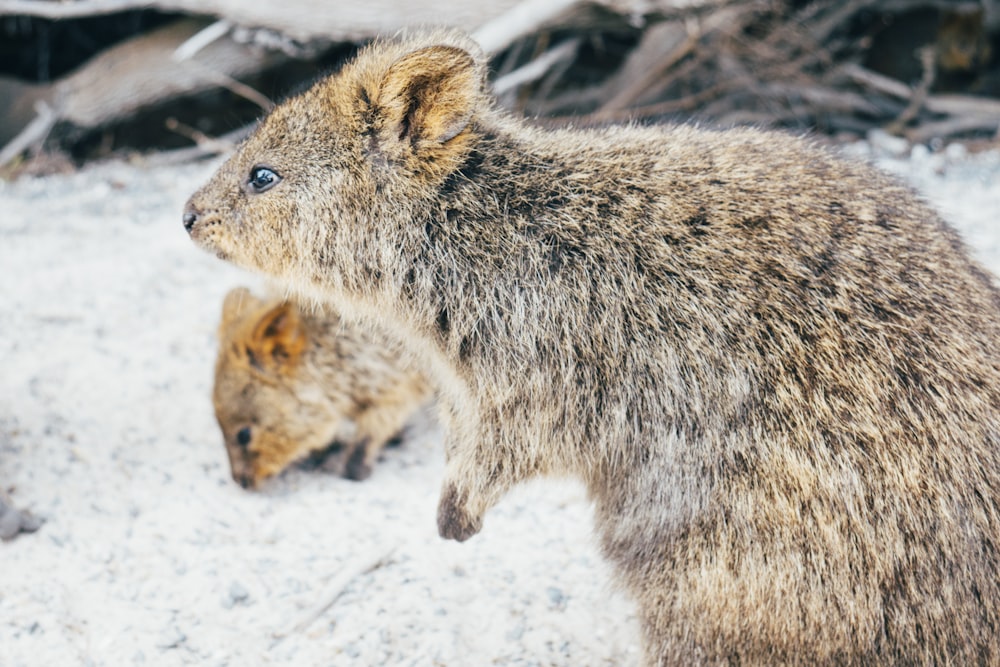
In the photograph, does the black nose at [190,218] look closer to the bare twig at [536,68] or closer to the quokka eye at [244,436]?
the quokka eye at [244,436]

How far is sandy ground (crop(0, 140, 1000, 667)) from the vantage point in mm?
3568

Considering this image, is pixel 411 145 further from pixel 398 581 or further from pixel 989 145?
pixel 989 145

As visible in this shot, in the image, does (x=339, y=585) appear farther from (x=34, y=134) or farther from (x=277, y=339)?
(x=34, y=134)

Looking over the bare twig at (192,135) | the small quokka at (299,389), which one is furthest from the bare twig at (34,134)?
the small quokka at (299,389)

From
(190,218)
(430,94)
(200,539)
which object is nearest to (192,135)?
(200,539)

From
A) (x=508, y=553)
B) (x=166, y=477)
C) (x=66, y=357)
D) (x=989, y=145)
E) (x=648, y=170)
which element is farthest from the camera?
(x=989, y=145)

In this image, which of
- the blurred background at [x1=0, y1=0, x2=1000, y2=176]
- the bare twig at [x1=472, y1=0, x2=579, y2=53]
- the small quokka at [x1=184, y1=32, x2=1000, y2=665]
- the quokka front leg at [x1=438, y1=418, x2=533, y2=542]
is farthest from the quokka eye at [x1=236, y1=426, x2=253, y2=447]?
the bare twig at [x1=472, y1=0, x2=579, y2=53]

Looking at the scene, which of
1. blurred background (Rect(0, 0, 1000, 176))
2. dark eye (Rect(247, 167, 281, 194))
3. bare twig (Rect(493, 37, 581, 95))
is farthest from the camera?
bare twig (Rect(493, 37, 581, 95))

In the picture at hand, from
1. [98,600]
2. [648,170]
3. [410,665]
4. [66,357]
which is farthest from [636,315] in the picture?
[66,357]

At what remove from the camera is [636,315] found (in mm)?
2934

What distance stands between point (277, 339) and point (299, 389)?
260mm

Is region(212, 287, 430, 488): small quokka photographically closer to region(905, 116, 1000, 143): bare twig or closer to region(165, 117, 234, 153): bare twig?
region(165, 117, 234, 153): bare twig

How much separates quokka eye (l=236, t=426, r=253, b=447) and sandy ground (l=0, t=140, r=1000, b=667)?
237mm

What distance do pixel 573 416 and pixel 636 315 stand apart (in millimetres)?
363
